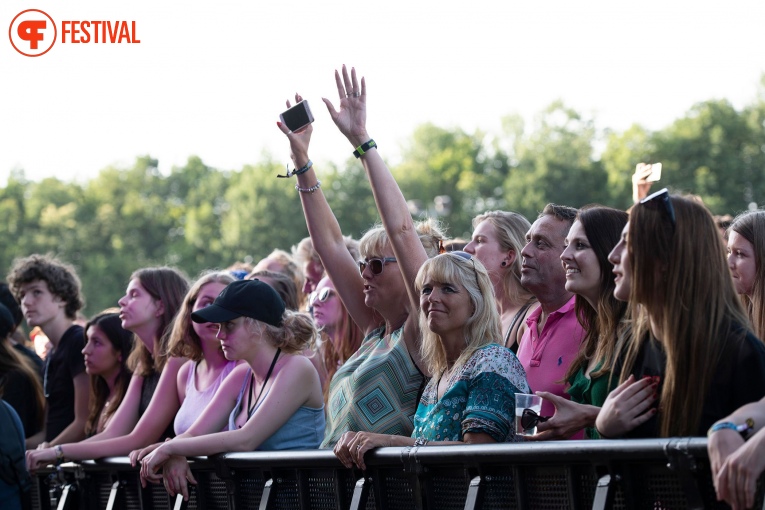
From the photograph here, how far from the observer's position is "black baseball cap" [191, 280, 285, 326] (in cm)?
582

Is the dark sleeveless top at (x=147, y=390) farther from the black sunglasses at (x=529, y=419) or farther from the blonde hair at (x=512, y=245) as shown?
the black sunglasses at (x=529, y=419)

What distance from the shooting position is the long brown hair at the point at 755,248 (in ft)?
17.5

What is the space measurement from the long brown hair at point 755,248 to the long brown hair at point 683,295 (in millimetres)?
1824

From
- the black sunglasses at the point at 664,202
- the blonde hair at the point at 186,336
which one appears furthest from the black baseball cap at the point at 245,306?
the black sunglasses at the point at 664,202

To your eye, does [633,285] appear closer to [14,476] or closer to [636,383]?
[636,383]

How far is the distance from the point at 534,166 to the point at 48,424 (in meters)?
71.0

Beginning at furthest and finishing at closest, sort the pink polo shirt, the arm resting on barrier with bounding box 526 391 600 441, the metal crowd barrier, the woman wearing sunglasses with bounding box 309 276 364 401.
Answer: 1. the woman wearing sunglasses with bounding box 309 276 364 401
2. the pink polo shirt
3. the arm resting on barrier with bounding box 526 391 600 441
4. the metal crowd barrier

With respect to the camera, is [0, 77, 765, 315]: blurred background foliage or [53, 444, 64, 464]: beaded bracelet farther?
[0, 77, 765, 315]: blurred background foliage

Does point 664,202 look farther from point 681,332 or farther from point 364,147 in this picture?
point 364,147

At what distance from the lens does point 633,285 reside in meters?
3.66

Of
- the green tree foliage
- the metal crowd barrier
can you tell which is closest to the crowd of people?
the metal crowd barrier

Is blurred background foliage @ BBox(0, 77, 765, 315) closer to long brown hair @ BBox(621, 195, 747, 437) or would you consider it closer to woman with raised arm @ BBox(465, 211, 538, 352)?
woman with raised arm @ BBox(465, 211, 538, 352)

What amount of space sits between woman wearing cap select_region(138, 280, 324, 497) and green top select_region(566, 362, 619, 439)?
1.50 metres

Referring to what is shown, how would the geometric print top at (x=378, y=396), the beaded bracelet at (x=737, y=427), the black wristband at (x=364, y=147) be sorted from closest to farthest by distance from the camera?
1. the beaded bracelet at (x=737, y=427)
2. the geometric print top at (x=378, y=396)
3. the black wristband at (x=364, y=147)
